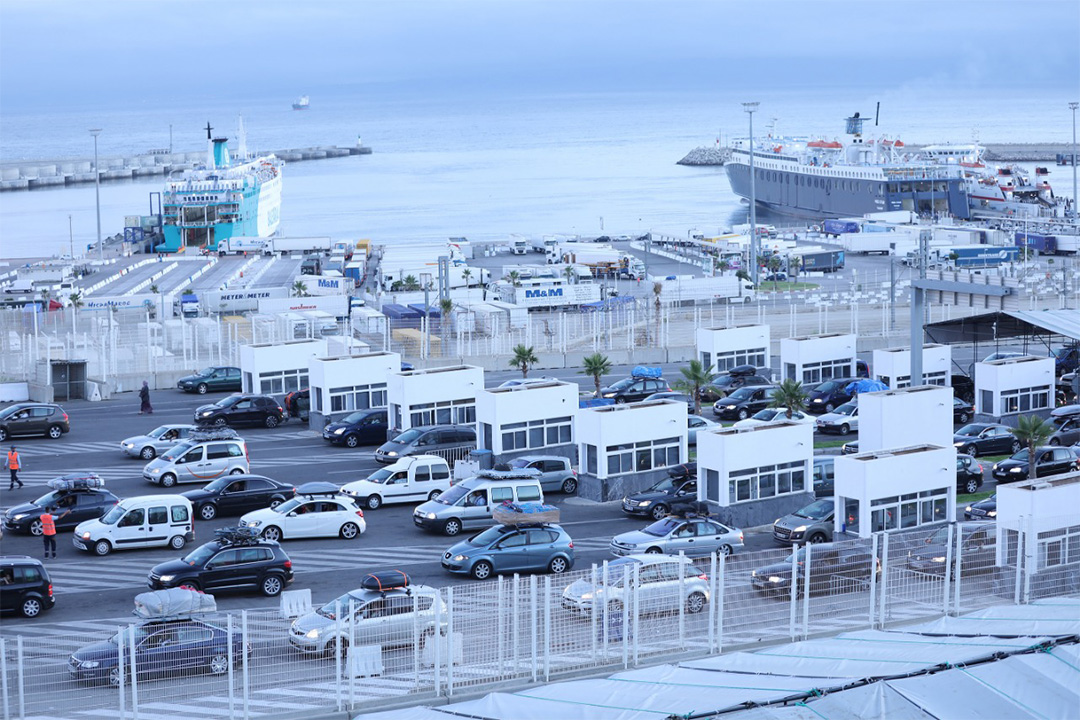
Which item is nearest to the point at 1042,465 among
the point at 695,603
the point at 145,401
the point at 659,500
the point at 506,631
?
the point at 659,500

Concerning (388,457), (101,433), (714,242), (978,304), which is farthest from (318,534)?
(714,242)

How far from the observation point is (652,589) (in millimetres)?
13438

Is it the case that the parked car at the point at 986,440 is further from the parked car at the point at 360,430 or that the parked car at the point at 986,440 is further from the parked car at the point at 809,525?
the parked car at the point at 360,430

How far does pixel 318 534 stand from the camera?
20312mm

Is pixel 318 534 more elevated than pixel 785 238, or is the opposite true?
pixel 785 238

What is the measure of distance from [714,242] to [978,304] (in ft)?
124

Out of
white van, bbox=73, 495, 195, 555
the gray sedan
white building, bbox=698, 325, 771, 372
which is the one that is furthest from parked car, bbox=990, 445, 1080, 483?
white van, bbox=73, 495, 195, 555

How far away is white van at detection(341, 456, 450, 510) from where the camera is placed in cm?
2245

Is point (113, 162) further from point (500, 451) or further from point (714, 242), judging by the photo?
point (500, 451)

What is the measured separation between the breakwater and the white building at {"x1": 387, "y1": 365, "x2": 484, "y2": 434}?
11729 centimetres

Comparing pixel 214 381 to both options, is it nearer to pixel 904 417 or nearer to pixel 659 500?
pixel 659 500

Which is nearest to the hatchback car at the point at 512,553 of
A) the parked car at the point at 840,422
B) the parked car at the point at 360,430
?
the parked car at the point at 360,430

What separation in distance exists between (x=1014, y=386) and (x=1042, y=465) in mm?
5156

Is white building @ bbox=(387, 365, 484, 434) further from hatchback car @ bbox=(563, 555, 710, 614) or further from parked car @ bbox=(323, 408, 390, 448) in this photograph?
hatchback car @ bbox=(563, 555, 710, 614)
